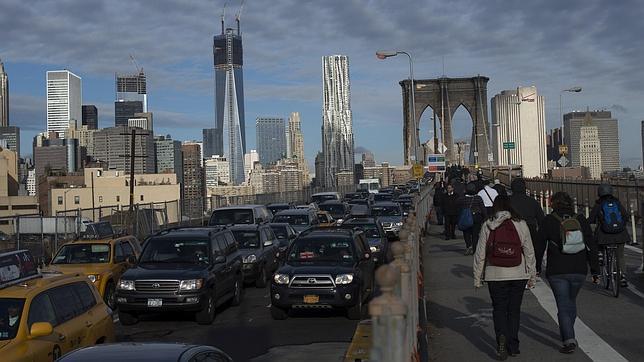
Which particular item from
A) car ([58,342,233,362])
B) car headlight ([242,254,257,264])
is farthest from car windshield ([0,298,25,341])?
car headlight ([242,254,257,264])

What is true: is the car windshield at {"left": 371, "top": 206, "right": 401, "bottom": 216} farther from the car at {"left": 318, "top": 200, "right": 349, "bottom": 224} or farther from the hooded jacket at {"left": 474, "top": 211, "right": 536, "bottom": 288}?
the hooded jacket at {"left": 474, "top": 211, "right": 536, "bottom": 288}

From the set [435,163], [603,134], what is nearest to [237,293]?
[435,163]

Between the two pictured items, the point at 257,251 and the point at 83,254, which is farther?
the point at 257,251

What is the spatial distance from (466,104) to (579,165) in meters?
69.4

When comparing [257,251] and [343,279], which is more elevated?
[257,251]

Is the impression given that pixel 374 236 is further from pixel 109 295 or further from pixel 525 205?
pixel 525 205

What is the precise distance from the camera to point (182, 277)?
14289 mm

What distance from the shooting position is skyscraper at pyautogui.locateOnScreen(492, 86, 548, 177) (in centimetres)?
9199

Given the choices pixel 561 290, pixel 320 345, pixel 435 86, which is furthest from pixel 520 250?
pixel 435 86

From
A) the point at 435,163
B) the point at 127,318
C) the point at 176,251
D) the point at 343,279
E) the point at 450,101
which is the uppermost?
the point at 450,101

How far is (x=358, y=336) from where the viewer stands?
30.6ft

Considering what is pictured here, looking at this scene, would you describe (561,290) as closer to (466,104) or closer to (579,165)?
(579,165)

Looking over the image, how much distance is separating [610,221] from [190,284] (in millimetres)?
7070

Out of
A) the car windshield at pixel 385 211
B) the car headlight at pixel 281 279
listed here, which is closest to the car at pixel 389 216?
the car windshield at pixel 385 211
